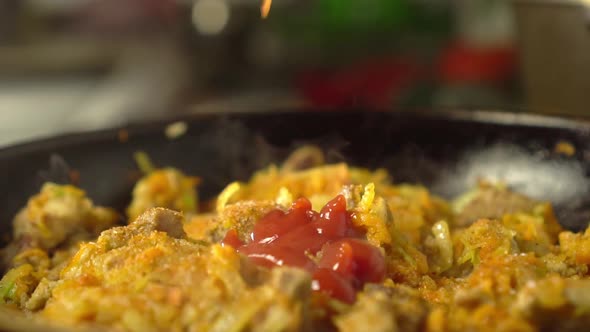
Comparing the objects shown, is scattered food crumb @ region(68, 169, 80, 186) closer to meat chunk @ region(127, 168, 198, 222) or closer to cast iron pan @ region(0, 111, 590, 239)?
cast iron pan @ region(0, 111, 590, 239)

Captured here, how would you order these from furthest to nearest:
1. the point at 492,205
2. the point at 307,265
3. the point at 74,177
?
1. the point at 74,177
2. the point at 492,205
3. the point at 307,265

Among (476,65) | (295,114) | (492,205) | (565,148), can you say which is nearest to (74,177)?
(295,114)

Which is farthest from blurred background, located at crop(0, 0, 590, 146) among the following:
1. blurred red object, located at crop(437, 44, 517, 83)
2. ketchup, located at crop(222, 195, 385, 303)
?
ketchup, located at crop(222, 195, 385, 303)

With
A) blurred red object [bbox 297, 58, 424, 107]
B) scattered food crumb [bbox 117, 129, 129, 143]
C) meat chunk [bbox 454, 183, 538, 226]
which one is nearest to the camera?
meat chunk [bbox 454, 183, 538, 226]

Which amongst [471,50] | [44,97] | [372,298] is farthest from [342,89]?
[372,298]

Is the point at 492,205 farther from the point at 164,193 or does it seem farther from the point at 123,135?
the point at 123,135

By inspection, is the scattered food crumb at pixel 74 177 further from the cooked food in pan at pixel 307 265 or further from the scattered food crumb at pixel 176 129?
the scattered food crumb at pixel 176 129

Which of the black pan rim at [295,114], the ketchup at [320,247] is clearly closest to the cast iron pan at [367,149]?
the black pan rim at [295,114]
